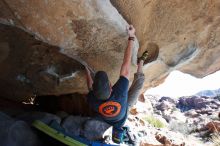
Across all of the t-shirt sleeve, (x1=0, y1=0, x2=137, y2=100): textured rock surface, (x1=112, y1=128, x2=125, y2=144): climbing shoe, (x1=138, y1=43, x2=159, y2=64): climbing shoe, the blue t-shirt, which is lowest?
(x1=112, y1=128, x2=125, y2=144): climbing shoe

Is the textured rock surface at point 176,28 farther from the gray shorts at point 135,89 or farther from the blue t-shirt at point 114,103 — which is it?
the blue t-shirt at point 114,103

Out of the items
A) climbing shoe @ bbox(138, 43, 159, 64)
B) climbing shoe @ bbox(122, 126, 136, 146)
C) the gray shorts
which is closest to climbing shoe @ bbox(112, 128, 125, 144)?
climbing shoe @ bbox(122, 126, 136, 146)

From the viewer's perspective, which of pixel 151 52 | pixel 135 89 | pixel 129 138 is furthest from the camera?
pixel 151 52

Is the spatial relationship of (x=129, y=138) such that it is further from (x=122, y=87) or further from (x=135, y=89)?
(x=122, y=87)

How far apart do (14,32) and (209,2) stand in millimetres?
3526

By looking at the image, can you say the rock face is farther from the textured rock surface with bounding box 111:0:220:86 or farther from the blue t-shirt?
the blue t-shirt

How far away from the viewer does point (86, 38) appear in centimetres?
509

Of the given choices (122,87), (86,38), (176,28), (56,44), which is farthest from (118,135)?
(176,28)

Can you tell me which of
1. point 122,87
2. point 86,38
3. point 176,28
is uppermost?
point 176,28

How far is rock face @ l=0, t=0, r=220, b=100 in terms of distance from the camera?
178 inches

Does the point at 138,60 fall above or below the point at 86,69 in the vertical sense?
above

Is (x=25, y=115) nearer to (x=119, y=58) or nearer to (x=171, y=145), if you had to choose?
(x=119, y=58)

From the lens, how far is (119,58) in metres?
5.76

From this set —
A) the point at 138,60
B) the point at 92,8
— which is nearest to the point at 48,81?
the point at 138,60
